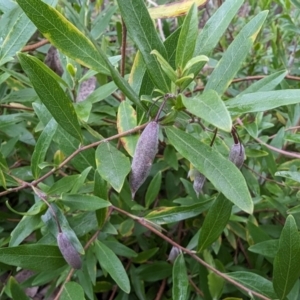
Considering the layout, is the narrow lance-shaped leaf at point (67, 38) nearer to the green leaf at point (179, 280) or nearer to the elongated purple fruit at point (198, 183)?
the elongated purple fruit at point (198, 183)

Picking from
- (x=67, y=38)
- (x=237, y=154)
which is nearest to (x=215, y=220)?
(x=237, y=154)

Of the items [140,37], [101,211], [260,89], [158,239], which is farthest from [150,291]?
[140,37]

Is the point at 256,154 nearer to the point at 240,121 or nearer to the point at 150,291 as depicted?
the point at 240,121

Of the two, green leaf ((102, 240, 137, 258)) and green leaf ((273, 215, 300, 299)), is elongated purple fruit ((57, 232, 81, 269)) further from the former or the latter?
green leaf ((273, 215, 300, 299))

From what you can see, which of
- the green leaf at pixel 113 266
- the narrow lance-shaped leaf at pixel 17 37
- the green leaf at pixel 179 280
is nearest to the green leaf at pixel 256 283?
the green leaf at pixel 179 280

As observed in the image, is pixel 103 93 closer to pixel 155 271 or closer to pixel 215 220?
pixel 215 220
